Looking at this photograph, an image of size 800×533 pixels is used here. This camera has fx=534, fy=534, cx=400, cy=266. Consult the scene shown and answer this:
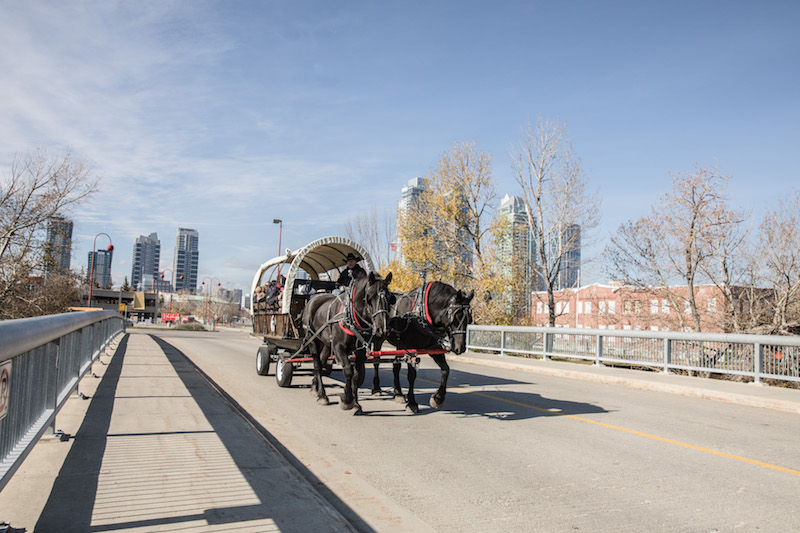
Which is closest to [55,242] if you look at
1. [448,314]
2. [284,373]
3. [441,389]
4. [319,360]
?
[284,373]

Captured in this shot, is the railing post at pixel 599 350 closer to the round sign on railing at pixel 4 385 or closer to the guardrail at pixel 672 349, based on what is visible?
the guardrail at pixel 672 349

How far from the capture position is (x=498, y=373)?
16953mm

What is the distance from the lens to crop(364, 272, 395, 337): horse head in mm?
8359

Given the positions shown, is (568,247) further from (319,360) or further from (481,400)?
(319,360)

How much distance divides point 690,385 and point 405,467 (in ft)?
A: 33.7

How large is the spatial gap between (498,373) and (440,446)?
10.4m

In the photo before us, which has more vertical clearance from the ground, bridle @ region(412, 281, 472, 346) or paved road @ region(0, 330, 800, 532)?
bridle @ region(412, 281, 472, 346)

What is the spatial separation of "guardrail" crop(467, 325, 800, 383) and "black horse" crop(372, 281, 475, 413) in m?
9.16

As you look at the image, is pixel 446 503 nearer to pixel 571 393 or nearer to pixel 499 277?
pixel 571 393

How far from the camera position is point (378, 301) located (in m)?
8.59

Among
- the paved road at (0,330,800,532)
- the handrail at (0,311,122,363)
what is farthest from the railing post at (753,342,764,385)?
the handrail at (0,311,122,363)

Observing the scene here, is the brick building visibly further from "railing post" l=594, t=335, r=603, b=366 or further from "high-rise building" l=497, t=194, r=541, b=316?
"high-rise building" l=497, t=194, r=541, b=316

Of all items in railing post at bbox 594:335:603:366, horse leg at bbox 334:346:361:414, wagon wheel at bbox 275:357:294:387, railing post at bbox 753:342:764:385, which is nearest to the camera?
horse leg at bbox 334:346:361:414

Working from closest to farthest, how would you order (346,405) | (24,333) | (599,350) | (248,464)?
1. (24,333)
2. (248,464)
3. (346,405)
4. (599,350)
